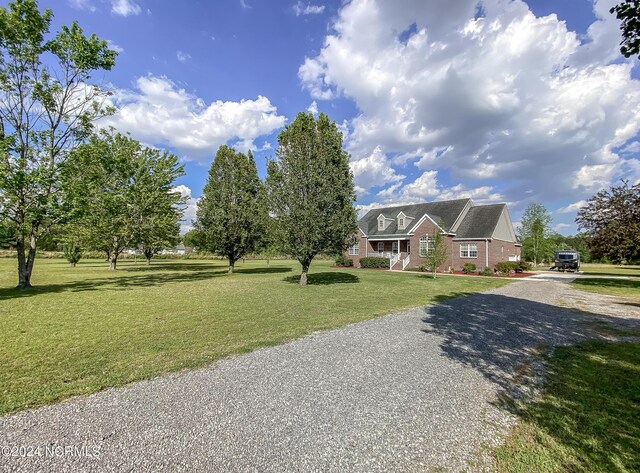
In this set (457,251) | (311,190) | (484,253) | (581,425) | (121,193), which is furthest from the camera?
(457,251)

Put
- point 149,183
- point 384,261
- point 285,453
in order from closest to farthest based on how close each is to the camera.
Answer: point 285,453, point 149,183, point 384,261

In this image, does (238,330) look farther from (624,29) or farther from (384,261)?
(384,261)

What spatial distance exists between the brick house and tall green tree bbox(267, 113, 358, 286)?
10964mm

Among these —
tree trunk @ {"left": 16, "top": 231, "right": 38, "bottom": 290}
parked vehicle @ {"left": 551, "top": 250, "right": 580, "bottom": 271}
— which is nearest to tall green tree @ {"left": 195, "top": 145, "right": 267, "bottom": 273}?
tree trunk @ {"left": 16, "top": 231, "right": 38, "bottom": 290}

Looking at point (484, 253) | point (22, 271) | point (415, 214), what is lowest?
point (22, 271)

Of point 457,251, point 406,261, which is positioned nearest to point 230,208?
point 406,261

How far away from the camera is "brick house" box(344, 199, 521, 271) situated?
29.2 meters

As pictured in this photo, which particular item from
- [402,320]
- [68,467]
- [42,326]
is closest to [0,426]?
[68,467]

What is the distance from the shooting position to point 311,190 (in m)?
16.5

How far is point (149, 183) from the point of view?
1163 inches

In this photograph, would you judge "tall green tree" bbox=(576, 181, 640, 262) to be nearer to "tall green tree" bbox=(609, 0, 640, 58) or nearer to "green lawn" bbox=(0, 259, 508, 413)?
"green lawn" bbox=(0, 259, 508, 413)

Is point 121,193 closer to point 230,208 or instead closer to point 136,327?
point 230,208

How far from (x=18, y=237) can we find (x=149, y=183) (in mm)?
16340

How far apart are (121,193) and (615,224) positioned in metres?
33.5
